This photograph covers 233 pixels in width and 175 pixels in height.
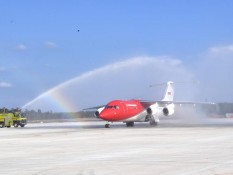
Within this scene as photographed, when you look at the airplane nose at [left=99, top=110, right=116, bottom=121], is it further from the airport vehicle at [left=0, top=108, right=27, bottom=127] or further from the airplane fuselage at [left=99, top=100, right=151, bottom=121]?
the airport vehicle at [left=0, top=108, right=27, bottom=127]

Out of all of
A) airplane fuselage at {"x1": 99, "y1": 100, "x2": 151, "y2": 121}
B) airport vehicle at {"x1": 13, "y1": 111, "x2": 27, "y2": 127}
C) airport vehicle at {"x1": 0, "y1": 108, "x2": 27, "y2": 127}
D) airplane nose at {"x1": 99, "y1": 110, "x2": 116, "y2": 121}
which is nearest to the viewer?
airplane nose at {"x1": 99, "y1": 110, "x2": 116, "y2": 121}

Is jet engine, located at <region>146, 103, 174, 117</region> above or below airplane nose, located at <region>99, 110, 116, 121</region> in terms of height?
above

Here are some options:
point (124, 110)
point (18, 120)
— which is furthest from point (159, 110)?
point (18, 120)

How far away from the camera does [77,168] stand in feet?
46.3

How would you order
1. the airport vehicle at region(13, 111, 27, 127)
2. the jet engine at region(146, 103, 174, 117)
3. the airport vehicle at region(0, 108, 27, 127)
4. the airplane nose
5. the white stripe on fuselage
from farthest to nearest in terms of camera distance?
the airport vehicle at region(13, 111, 27, 127), the airport vehicle at region(0, 108, 27, 127), the jet engine at region(146, 103, 174, 117), the white stripe on fuselage, the airplane nose

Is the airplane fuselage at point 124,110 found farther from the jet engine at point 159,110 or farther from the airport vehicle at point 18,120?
the airport vehicle at point 18,120

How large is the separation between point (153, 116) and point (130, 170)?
44.0m

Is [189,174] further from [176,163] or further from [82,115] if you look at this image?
[82,115]

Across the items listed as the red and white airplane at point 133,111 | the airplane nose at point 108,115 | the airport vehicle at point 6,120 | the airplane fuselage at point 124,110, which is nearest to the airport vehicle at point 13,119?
the airport vehicle at point 6,120

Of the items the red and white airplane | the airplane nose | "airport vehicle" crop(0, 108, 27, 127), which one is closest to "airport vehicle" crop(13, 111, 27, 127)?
"airport vehicle" crop(0, 108, 27, 127)

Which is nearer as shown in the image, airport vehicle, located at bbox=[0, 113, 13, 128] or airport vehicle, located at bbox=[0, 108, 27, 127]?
→ airport vehicle, located at bbox=[0, 113, 13, 128]

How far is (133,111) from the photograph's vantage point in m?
55.1

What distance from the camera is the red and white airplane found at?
5262 cm

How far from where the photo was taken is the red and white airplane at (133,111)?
52625 mm
